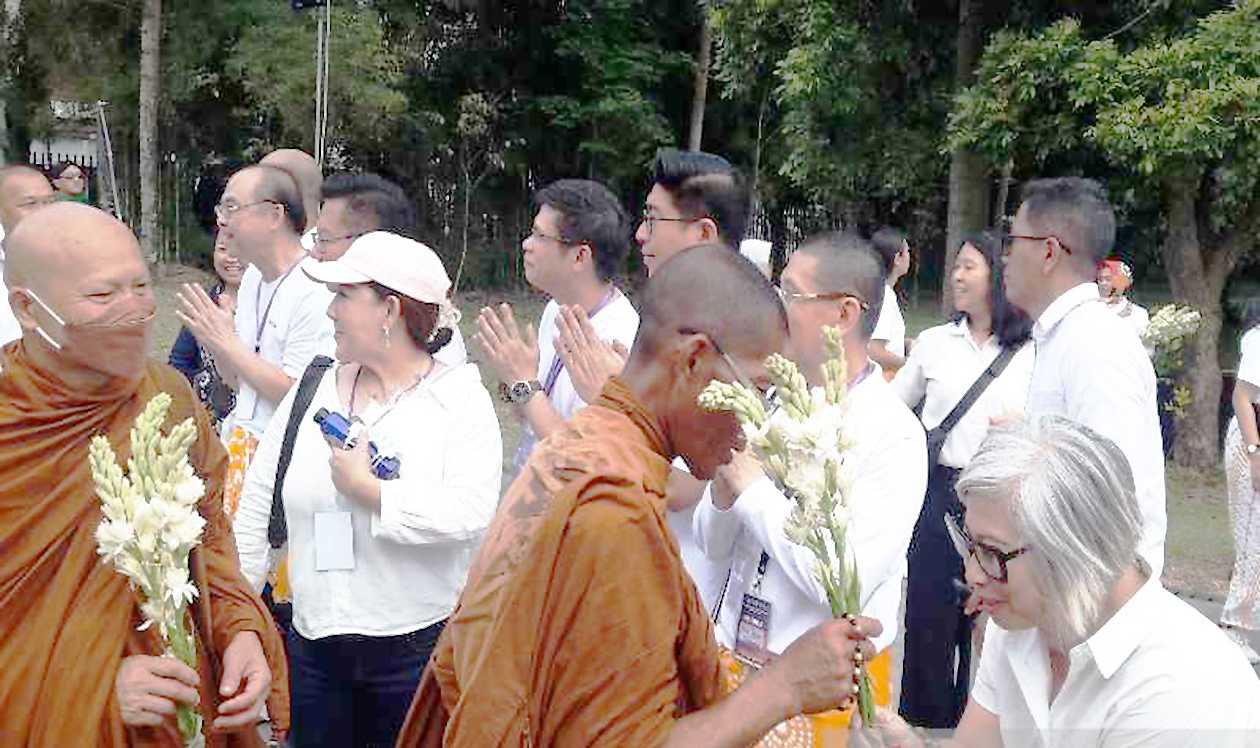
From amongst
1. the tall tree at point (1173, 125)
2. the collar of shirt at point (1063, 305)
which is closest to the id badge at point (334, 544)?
the collar of shirt at point (1063, 305)

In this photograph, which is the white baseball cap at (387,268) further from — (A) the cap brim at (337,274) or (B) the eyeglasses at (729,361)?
(B) the eyeglasses at (729,361)

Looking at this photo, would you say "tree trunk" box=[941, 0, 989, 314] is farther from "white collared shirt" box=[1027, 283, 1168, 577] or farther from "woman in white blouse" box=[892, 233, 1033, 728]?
"white collared shirt" box=[1027, 283, 1168, 577]

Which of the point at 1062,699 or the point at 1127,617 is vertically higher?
the point at 1127,617

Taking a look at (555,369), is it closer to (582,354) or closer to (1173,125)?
(582,354)

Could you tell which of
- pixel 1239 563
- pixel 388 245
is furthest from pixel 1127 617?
pixel 1239 563

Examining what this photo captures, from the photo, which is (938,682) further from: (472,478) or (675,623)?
(675,623)

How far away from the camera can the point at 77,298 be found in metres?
2.90

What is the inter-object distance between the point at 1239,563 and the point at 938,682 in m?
2.07

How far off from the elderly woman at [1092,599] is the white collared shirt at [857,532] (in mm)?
670

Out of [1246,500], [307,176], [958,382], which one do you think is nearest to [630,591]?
[958,382]

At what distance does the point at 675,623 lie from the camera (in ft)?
6.95

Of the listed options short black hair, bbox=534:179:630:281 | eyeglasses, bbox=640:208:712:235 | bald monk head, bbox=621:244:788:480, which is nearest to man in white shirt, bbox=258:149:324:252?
short black hair, bbox=534:179:630:281

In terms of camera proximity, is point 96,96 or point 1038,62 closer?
point 1038,62

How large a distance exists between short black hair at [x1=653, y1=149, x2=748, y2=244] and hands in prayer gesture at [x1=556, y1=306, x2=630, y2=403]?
96 cm
